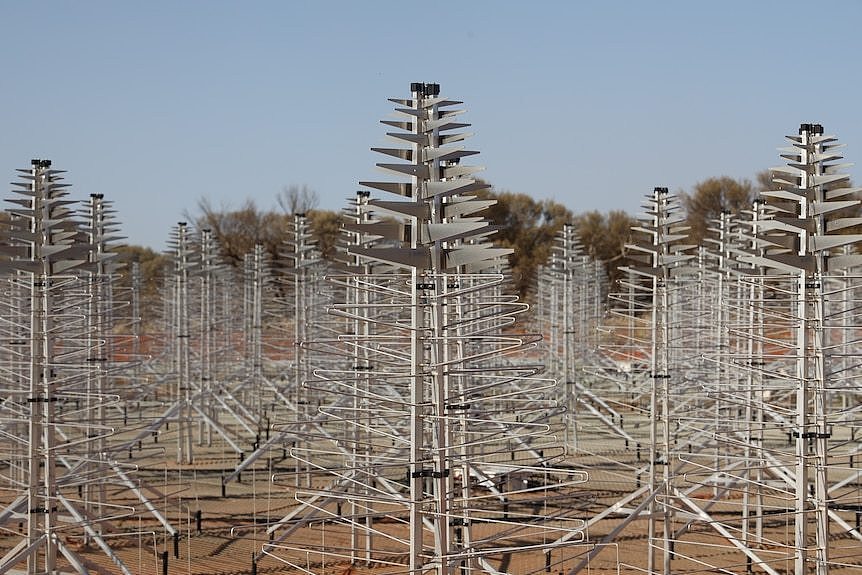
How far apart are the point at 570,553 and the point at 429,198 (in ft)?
23.4

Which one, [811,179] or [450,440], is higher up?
[811,179]

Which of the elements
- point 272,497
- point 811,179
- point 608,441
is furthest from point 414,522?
point 608,441

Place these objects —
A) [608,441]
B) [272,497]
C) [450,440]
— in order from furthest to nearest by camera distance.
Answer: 1. [608,441]
2. [272,497]
3. [450,440]

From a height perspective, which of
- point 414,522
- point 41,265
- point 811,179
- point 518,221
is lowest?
point 414,522

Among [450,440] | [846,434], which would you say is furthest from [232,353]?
[450,440]

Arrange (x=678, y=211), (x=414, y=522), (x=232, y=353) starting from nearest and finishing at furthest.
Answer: (x=414, y=522) < (x=678, y=211) < (x=232, y=353)

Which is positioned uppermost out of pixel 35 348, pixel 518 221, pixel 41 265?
pixel 518 221

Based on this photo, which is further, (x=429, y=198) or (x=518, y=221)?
(x=518, y=221)

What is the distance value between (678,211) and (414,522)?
254 inches

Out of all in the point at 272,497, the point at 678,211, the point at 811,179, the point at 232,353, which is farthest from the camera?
the point at 232,353

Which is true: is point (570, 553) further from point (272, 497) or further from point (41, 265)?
point (41, 265)

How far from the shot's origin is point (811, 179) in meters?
8.56

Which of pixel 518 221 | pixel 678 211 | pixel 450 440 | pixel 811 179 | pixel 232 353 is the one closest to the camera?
pixel 450 440

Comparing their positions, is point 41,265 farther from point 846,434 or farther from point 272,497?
point 846,434
